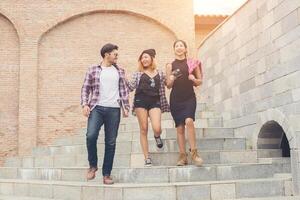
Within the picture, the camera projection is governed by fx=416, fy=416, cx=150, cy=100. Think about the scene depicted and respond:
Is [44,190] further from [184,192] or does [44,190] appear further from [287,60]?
[287,60]

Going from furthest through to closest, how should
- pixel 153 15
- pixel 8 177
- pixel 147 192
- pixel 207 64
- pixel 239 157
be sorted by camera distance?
pixel 153 15, pixel 207 64, pixel 8 177, pixel 239 157, pixel 147 192

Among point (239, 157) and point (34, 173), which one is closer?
point (239, 157)

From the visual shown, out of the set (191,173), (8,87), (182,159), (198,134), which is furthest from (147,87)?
(8,87)

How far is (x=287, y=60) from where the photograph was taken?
5730 millimetres

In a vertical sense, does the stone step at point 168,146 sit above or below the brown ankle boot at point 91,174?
above

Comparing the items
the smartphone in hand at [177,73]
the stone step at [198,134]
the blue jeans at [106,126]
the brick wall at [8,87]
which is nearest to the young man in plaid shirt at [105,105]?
the blue jeans at [106,126]

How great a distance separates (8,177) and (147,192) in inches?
142

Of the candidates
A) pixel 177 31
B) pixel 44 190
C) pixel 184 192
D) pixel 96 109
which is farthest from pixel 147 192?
pixel 177 31

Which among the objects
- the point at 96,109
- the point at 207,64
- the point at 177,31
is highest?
the point at 177,31

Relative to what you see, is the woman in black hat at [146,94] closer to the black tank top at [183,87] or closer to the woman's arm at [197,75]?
the black tank top at [183,87]

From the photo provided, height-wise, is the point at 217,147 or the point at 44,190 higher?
the point at 217,147

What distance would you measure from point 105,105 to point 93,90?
0.80 ft

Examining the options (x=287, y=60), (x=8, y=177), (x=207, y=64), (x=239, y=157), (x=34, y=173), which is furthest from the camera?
(x=207, y=64)

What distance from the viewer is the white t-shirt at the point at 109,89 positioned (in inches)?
199
